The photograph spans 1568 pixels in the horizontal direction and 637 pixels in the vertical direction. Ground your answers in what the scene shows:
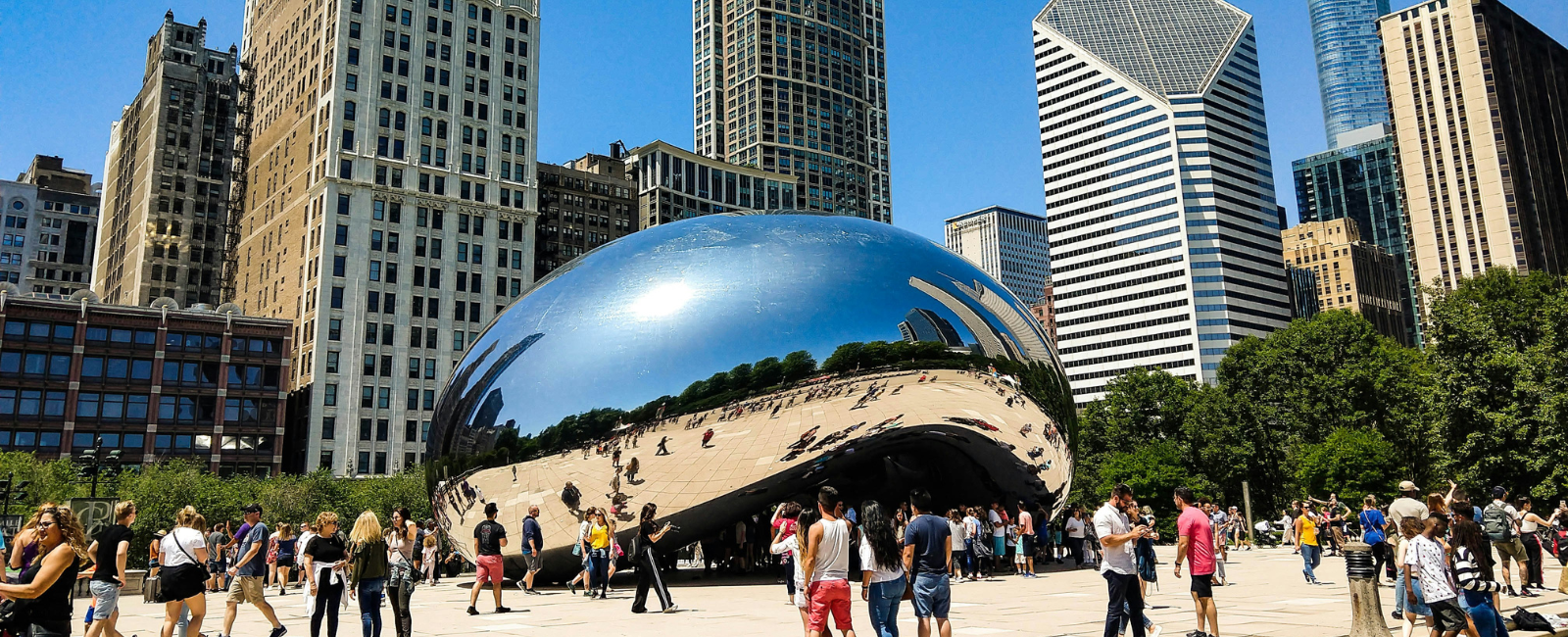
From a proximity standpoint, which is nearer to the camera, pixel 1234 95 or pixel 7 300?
pixel 7 300

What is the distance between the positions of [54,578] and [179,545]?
2.85 m

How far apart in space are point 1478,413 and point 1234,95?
500 ft

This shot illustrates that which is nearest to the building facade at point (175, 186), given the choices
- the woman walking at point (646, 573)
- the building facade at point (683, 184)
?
the building facade at point (683, 184)

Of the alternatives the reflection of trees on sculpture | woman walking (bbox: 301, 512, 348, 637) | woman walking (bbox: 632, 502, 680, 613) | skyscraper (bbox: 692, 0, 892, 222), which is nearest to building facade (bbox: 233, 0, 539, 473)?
skyscraper (bbox: 692, 0, 892, 222)

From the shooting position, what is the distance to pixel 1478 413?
3600cm

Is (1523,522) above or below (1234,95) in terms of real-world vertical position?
below

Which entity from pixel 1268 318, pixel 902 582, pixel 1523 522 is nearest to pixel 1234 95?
pixel 1268 318

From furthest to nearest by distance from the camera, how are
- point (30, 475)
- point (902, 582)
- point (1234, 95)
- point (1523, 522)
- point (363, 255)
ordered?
point (1234, 95) → point (363, 255) → point (30, 475) → point (1523, 522) → point (902, 582)

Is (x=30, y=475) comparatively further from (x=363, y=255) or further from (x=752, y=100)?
(x=752, y=100)

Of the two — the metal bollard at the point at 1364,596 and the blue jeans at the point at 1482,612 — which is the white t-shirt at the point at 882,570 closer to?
the metal bollard at the point at 1364,596

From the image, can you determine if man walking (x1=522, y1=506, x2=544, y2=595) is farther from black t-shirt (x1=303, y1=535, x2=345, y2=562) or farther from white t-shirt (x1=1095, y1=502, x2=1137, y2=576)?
white t-shirt (x1=1095, y1=502, x2=1137, y2=576)

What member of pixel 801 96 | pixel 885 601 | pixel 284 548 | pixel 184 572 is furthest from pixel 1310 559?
pixel 801 96

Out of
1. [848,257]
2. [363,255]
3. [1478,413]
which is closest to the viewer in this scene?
[848,257]

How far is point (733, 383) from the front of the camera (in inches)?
561
